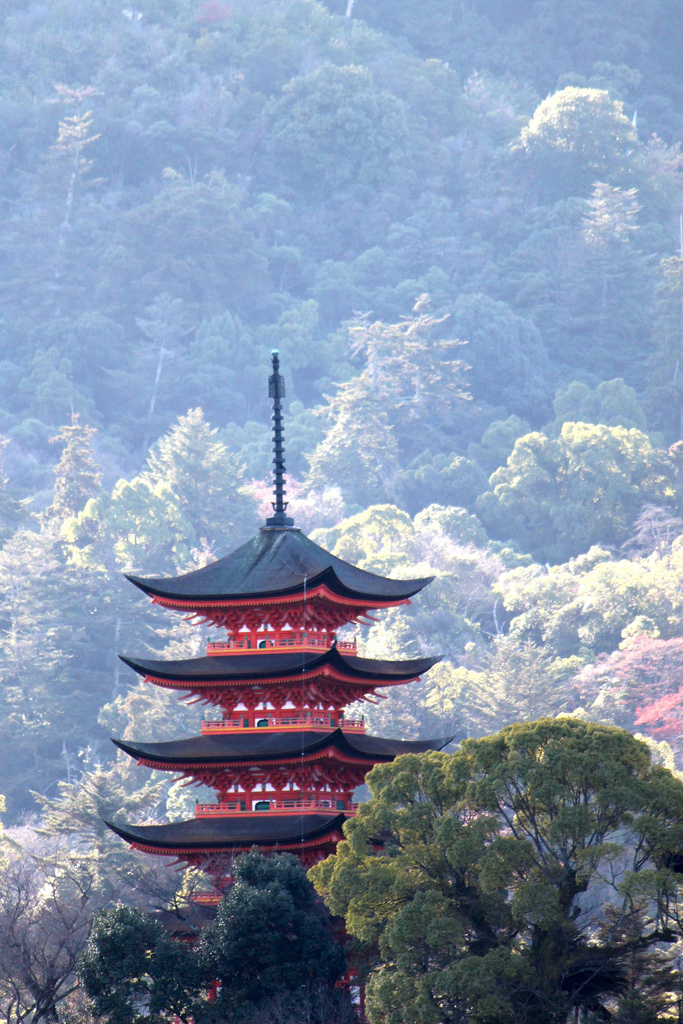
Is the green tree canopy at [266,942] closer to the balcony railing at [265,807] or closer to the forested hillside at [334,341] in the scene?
the balcony railing at [265,807]

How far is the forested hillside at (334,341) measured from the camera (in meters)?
103

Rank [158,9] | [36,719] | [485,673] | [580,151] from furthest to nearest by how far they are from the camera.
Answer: [158,9]
[580,151]
[36,719]
[485,673]

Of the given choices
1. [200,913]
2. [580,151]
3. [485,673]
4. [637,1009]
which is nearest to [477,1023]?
[637,1009]

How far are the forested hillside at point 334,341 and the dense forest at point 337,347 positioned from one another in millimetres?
285

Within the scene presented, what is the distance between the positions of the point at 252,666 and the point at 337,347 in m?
119

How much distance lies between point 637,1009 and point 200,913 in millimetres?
10240

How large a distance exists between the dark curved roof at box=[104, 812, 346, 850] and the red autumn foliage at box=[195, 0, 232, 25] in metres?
158

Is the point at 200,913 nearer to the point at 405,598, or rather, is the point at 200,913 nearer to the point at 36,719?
the point at 405,598

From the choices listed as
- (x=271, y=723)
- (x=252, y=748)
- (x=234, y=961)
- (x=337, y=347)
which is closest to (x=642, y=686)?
(x=271, y=723)

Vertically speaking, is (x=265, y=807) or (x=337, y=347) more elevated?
(x=337, y=347)

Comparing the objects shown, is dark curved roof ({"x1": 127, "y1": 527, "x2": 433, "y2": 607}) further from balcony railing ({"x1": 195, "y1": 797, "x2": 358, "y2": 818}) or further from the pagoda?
balcony railing ({"x1": 195, "y1": 797, "x2": 358, "y2": 818})

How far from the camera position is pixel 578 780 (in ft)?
109

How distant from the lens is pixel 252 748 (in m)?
38.9

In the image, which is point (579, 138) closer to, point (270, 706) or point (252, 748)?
point (270, 706)
